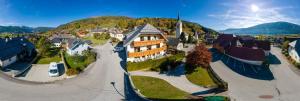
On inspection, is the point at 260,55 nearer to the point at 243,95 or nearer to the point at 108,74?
the point at 243,95

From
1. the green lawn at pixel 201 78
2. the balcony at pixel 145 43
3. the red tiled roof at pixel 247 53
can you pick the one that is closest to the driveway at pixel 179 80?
the green lawn at pixel 201 78

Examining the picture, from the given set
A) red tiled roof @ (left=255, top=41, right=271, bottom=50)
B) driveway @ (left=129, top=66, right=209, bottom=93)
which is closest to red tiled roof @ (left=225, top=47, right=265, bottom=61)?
red tiled roof @ (left=255, top=41, right=271, bottom=50)

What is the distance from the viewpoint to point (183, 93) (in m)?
30.1

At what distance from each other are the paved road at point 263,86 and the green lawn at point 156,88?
6.69m

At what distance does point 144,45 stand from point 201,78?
17.5m

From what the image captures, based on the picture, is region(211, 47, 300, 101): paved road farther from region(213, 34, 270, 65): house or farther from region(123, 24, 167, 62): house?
region(123, 24, 167, 62): house

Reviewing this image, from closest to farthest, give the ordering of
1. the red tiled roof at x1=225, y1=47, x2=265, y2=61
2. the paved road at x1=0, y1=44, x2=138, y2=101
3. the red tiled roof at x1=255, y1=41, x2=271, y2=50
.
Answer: the paved road at x1=0, y1=44, x2=138, y2=101 → the red tiled roof at x1=225, y1=47, x2=265, y2=61 → the red tiled roof at x1=255, y1=41, x2=271, y2=50

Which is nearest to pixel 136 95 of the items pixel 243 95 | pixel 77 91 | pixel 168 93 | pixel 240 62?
pixel 168 93

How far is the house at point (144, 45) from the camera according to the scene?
5034cm

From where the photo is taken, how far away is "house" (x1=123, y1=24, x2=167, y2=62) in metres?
50.3

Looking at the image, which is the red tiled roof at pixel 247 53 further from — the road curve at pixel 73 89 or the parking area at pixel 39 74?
the parking area at pixel 39 74

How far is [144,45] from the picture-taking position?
52.1m

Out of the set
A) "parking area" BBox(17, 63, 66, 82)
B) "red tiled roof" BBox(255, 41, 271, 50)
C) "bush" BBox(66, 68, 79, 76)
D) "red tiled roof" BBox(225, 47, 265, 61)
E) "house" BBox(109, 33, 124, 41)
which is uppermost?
"house" BBox(109, 33, 124, 41)

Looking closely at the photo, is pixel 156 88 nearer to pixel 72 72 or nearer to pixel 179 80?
pixel 179 80
